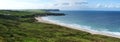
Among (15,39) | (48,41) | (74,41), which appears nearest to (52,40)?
(48,41)

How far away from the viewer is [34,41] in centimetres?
6084

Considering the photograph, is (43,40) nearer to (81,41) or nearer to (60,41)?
(60,41)

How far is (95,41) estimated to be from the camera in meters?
65.2

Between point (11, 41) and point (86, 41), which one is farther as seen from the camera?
point (86, 41)

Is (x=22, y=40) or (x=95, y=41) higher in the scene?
(x=22, y=40)

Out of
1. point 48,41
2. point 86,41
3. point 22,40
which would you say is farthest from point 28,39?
point 86,41

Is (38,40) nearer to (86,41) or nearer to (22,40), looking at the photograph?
(22,40)

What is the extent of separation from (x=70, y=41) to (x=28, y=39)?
12.1 m

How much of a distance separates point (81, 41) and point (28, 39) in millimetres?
15231

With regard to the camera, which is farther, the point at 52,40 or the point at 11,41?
the point at 52,40

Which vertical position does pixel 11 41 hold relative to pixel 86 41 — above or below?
above

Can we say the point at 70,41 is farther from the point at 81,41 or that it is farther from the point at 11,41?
the point at 11,41

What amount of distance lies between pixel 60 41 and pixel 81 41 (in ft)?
20.3

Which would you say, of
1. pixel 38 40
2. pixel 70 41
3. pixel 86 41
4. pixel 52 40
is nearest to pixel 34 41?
pixel 38 40
